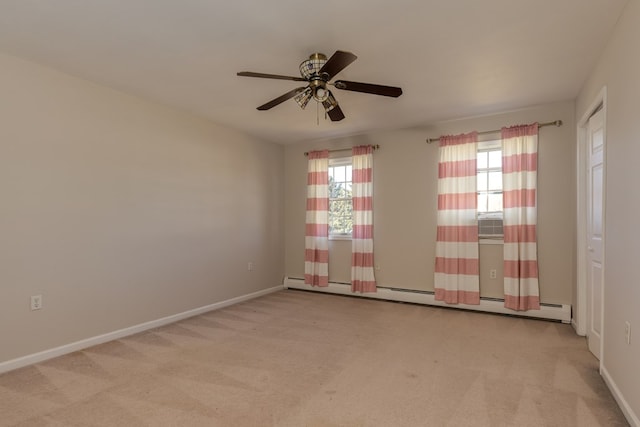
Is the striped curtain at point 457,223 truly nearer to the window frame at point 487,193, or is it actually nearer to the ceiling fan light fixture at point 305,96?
the window frame at point 487,193

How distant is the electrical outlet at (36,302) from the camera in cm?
277

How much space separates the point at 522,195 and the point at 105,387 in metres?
4.42

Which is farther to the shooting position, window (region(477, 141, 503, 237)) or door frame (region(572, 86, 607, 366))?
window (region(477, 141, 503, 237))

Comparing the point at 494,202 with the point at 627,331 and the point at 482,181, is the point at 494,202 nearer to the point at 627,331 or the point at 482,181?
the point at 482,181

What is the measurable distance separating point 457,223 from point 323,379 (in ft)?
9.10

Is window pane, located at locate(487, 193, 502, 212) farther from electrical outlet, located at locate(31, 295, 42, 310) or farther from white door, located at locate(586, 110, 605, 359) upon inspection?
electrical outlet, located at locate(31, 295, 42, 310)

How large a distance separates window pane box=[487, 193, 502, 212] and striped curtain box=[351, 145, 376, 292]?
1.56 meters

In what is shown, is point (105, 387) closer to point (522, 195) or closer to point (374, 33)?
point (374, 33)

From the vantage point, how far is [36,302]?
279cm

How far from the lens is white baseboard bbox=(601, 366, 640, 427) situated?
1834 mm

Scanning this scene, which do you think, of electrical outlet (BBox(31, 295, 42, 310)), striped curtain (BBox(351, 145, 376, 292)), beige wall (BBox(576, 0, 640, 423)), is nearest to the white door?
beige wall (BBox(576, 0, 640, 423))

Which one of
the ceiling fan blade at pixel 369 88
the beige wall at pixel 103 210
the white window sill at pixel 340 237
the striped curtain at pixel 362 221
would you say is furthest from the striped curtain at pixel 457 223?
the beige wall at pixel 103 210

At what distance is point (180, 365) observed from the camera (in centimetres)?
269

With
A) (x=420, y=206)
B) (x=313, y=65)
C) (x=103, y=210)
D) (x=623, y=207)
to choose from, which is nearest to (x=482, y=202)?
(x=420, y=206)
